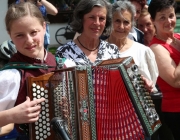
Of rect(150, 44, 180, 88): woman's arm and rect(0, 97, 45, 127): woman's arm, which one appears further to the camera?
rect(150, 44, 180, 88): woman's arm

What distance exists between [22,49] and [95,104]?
534 mm

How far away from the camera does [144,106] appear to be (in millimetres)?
2449

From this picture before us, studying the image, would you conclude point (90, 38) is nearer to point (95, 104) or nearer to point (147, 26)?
point (95, 104)

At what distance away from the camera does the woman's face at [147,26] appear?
4281 millimetres

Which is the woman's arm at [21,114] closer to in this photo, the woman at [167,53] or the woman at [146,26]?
the woman at [167,53]

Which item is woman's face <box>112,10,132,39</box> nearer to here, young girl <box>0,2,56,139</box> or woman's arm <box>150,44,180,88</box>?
→ woman's arm <box>150,44,180,88</box>

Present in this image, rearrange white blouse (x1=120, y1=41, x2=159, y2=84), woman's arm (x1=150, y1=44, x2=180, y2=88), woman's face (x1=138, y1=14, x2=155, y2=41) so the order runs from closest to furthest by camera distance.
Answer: woman's arm (x1=150, y1=44, x2=180, y2=88) < white blouse (x1=120, y1=41, x2=159, y2=84) < woman's face (x1=138, y1=14, x2=155, y2=41)

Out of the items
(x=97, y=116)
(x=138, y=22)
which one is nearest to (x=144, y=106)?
(x=97, y=116)

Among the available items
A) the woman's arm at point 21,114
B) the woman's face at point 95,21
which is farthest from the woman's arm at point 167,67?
the woman's arm at point 21,114

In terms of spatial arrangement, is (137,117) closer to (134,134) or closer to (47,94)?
(134,134)

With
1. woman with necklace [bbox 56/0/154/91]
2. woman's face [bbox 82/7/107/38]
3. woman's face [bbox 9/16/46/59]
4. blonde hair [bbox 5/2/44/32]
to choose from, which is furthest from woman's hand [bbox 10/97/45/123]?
woman's face [bbox 82/7/107/38]

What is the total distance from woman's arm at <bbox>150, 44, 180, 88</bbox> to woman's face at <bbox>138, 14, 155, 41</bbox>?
1.00 meters

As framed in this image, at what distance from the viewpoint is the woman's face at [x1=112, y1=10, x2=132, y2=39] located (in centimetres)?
356

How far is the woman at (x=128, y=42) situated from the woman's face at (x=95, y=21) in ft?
1.62
